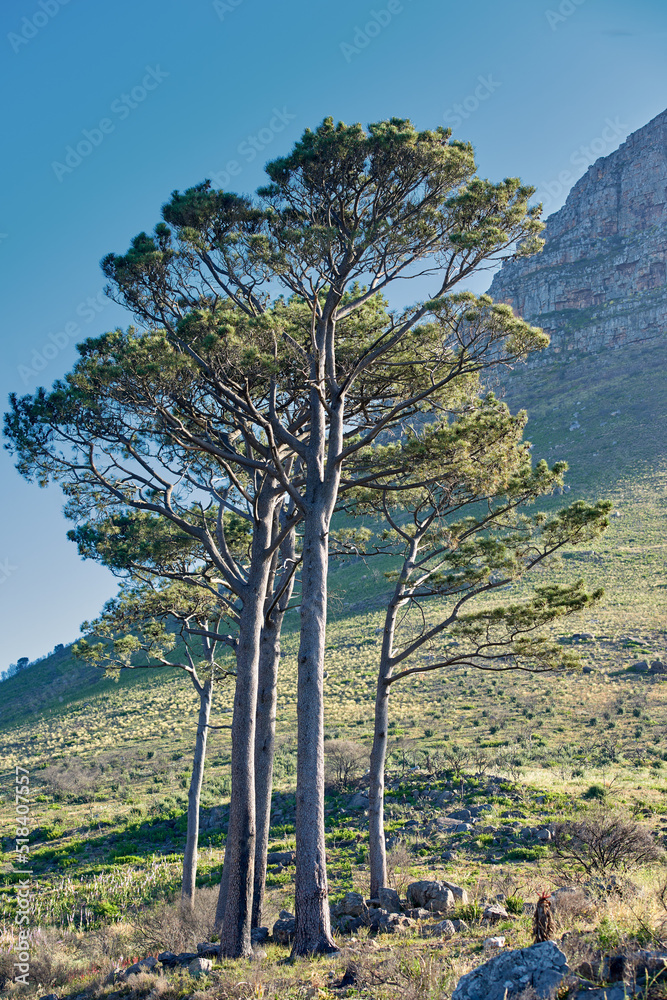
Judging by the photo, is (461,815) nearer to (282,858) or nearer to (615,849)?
(282,858)

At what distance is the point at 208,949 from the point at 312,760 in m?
2.69

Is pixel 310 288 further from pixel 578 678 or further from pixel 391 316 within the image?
pixel 578 678

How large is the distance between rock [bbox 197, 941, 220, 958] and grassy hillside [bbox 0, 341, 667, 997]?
67.0 inches

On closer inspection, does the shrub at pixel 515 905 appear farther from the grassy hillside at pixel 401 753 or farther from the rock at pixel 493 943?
the rock at pixel 493 943

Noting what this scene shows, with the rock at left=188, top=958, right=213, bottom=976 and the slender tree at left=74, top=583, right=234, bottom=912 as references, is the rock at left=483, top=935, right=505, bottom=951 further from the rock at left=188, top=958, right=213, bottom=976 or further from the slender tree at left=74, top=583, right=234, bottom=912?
the slender tree at left=74, top=583, right=234, bottom=912

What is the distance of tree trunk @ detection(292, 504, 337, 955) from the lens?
271 inches

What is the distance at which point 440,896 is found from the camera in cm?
871

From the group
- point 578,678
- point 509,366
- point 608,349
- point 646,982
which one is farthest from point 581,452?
point 646,982

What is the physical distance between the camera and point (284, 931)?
8.18 meters

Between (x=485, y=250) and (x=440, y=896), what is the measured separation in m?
8.86

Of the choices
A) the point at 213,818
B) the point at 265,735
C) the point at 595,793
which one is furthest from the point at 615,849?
the point at 213,818

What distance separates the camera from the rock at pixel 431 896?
855 centimetres

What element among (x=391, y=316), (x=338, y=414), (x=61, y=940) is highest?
(x=391, y=316)

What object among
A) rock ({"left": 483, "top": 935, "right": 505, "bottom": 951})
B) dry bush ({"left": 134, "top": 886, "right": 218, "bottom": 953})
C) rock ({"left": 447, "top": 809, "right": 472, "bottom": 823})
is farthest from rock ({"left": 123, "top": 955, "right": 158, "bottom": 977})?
rock ({"left": 447, "top": 809, "right": 472, "bottom": 823})
